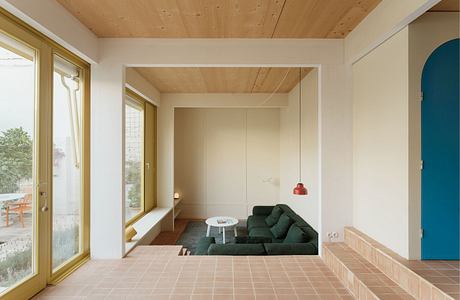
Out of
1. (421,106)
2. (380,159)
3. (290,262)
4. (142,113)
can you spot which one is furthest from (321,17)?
(142,113)

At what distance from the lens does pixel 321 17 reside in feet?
8.33

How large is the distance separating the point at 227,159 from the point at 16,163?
4943 millimetres

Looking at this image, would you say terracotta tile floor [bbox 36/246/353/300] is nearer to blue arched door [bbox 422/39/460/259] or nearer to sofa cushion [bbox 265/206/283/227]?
blue arched door [bbox 422/39/460/259]

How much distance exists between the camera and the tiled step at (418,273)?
1786 mm

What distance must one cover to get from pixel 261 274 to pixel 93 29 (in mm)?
2915

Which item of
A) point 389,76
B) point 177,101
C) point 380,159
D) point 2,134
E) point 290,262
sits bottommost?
point 290,262

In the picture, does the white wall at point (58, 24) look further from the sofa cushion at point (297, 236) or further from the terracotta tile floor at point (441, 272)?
the terracotta tile floor at point (441, 272)

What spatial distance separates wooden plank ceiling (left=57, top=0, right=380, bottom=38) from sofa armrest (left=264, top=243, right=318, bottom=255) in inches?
92.9

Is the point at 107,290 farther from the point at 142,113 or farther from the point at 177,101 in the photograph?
the point at 177,101

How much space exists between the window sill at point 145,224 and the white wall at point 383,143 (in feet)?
8.55

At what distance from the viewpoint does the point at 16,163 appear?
2045mm

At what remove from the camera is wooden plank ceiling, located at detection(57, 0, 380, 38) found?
231 centimetres

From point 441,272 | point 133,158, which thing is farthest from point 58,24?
point 441,272

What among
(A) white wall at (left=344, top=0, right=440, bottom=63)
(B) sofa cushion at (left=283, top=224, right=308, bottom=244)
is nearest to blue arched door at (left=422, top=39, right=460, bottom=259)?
(A) white wall at (left=344, top=0, right=440, bottom=63)
